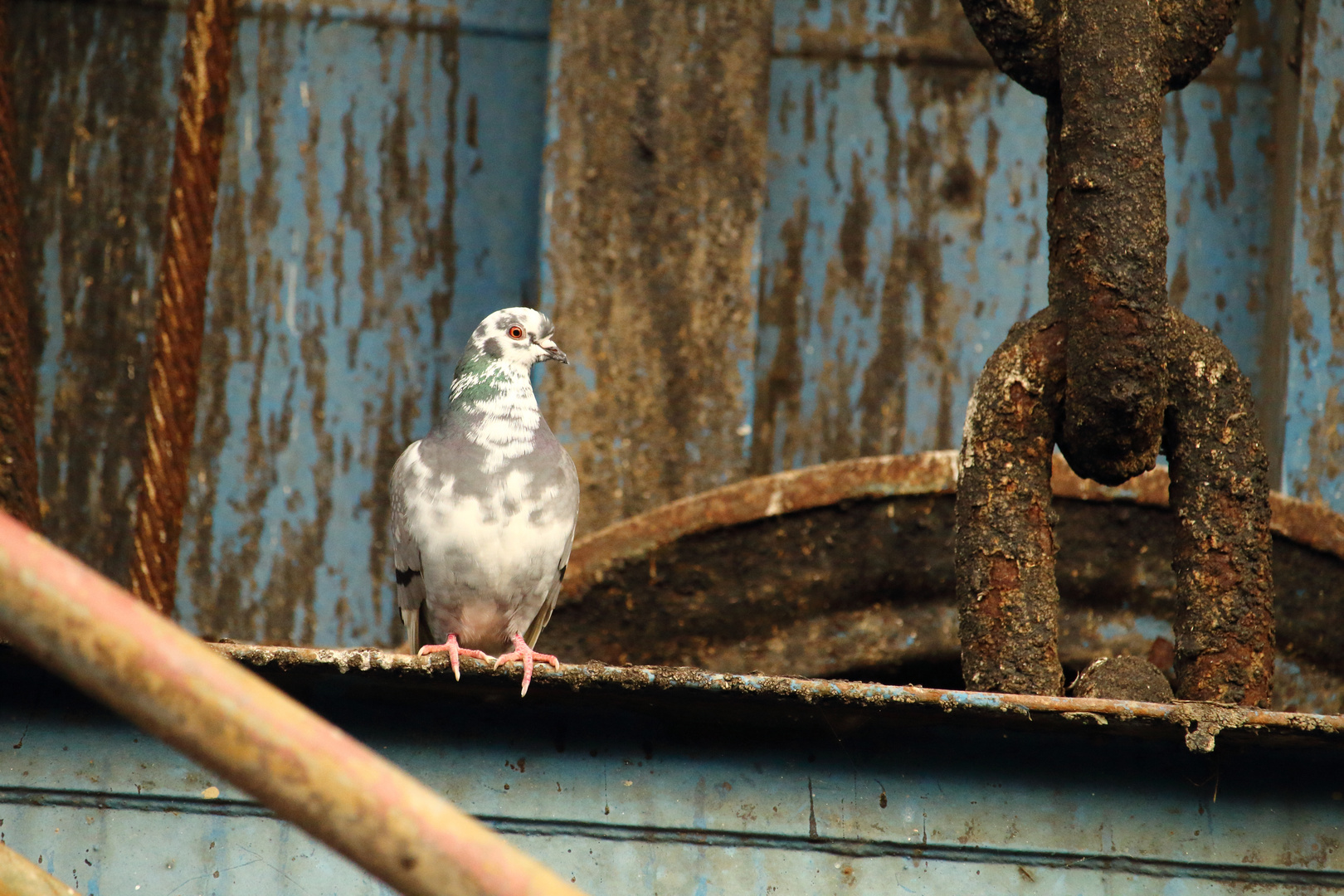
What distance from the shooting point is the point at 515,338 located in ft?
8.90

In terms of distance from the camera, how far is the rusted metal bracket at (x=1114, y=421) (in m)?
1.89

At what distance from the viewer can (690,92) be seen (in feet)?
10.8

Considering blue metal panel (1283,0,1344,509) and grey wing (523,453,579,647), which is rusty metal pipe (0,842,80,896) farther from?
blue metal panel (1283,0,1344,509)

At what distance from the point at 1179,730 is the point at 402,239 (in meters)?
2.37

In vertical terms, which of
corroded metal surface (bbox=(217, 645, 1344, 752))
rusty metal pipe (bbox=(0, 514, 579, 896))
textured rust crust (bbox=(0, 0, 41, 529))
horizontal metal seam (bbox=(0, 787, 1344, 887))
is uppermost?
textured rust crust (bbox=(0, 0, 41, 529))

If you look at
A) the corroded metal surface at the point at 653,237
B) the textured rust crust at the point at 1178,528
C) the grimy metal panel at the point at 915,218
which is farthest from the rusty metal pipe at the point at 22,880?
the grimy metal panel at the point at 915,218

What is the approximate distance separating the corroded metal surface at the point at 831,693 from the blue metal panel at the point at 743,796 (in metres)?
0.04

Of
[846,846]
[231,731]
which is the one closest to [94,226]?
[846,846]

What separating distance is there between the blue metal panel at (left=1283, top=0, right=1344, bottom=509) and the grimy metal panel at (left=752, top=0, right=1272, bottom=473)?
0.16 meters

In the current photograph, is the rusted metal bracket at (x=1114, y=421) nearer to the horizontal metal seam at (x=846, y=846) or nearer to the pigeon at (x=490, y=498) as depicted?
the horizontal metal seam at (x=846, y=846)

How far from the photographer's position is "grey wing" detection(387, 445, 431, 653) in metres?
2.61

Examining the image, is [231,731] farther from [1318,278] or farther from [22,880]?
[1318,278]

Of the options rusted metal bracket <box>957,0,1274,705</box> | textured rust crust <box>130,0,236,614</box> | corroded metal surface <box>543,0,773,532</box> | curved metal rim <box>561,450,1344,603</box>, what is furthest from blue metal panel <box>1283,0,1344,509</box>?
textured rust crust <box>130,0,236,614</box>

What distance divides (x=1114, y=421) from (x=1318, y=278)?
5.75ft
